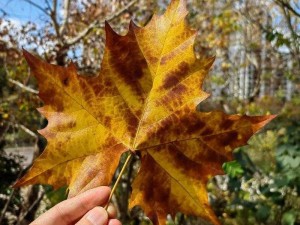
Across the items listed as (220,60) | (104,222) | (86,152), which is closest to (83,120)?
(86,152)

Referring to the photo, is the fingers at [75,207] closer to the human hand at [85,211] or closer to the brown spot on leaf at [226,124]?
the human hand at [85,211]

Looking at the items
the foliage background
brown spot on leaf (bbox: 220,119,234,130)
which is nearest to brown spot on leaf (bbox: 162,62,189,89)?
brown spot on leaf (bbox: 220,119,234,130)

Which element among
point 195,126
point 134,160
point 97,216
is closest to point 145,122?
point 195,126

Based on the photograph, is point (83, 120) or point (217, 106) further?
point (217, 106)

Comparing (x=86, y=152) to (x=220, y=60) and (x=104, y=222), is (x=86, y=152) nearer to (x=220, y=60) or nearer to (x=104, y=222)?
(x=104, y=222)

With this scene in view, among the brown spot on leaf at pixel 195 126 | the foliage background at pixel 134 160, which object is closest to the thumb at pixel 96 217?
the brown spot on leaf at pixel 195 126

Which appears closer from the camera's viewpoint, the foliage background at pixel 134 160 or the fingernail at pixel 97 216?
the fingernail at pixel 97 216
